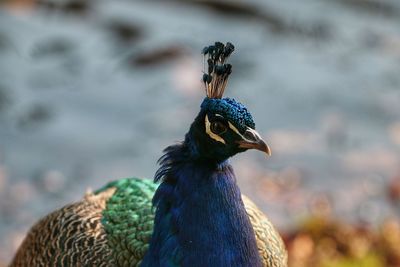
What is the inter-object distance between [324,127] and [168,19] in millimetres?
2028

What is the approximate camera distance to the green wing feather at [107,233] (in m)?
3.13

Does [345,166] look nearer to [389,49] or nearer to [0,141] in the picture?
[389,49]

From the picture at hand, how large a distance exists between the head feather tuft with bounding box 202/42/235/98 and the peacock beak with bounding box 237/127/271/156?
19cm

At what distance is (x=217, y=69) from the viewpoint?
109 inches

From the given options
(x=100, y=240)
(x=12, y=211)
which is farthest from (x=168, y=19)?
(x=100, y=240)

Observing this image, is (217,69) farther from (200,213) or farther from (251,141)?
(200,213)

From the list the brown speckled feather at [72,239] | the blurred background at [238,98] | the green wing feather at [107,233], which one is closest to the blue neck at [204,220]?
the green wing feather at [107,233]

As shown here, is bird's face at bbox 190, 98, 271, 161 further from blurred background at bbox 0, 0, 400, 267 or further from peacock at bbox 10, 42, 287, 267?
blurred background at bbox 0, 0, 400, 267

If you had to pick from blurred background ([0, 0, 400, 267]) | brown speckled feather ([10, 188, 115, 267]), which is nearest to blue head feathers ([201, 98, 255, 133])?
brown speckled feather ([10, 188, 115, 267])

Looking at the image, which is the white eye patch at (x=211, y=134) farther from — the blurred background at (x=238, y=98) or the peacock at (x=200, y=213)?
the blurred background at (x=238, y=98)

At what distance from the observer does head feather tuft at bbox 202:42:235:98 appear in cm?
278

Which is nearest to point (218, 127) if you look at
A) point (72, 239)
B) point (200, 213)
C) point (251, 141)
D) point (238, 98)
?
point (251, 141)

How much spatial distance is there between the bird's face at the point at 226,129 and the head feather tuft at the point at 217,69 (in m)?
0.05

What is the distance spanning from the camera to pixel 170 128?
20.1 ft
